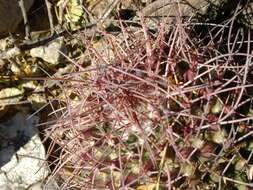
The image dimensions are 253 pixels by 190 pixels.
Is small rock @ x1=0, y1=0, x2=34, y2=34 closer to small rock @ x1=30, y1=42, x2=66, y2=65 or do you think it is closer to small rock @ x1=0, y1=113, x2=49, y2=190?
small rock @ x1=30, y1=42, x2=66, y2=65

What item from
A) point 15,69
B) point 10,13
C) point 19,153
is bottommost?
point 19,153

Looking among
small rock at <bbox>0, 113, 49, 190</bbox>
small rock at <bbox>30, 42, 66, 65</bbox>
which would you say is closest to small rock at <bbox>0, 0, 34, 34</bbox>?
small rock at <bbox>30, 42, 66, 65</bbox>

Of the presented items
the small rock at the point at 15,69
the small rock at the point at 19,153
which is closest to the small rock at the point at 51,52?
the small rock at the point at 15,69

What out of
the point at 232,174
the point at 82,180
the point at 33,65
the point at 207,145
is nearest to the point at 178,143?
the point at 207,145

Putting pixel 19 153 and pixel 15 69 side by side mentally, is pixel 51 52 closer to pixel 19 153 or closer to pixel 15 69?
pixel 15 69

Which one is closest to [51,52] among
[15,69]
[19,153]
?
[15,69]
